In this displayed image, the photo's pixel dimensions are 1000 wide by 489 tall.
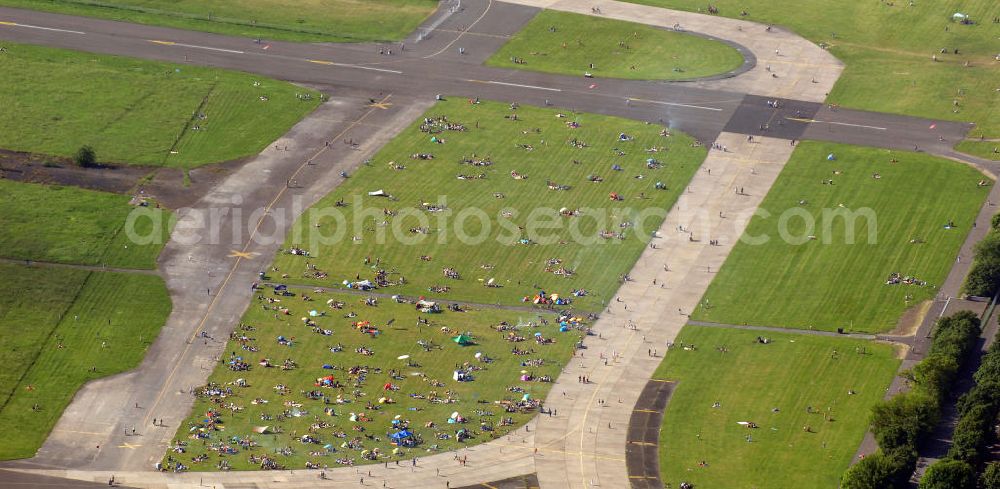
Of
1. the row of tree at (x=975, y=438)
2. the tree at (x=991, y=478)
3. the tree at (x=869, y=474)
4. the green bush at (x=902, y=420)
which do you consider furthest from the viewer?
the green bush at (x=902, y=420)

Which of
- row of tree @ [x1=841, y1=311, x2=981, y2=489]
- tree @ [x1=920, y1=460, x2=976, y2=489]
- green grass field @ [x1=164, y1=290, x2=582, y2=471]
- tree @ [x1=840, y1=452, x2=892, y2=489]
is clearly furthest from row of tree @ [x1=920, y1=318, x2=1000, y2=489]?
green grass field @ [x1=164, y1=290, x2=582, y2=471]

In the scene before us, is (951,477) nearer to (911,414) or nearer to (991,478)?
(991,478)

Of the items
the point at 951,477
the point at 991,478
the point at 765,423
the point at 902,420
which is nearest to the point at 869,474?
the point at 951,477

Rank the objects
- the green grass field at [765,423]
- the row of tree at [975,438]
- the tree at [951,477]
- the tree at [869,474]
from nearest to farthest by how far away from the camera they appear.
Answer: the tree at [951,477] → the row of tree at [975,438] → the tree at [869,474] → the green grass field at [765,423]

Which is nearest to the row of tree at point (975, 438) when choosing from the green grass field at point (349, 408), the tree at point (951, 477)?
the tree at point (951, 477)

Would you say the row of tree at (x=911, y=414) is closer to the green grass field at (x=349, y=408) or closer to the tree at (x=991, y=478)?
the tree at (x=991, y=478)

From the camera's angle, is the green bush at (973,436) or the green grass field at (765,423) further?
the green grass field at (765,423)
